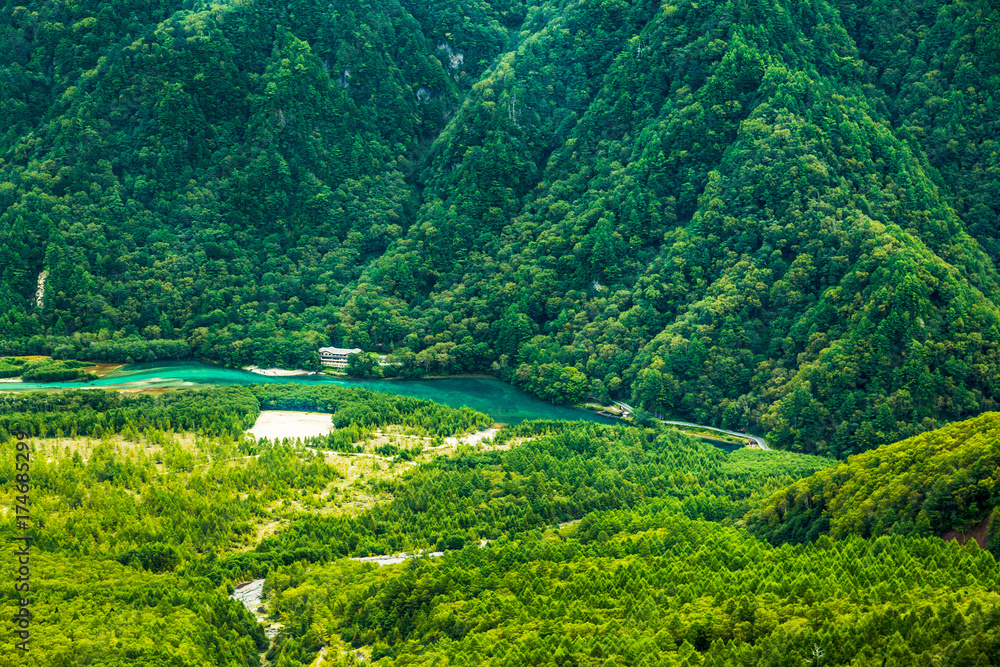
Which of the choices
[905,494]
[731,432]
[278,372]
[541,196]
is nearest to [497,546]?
[905,494]

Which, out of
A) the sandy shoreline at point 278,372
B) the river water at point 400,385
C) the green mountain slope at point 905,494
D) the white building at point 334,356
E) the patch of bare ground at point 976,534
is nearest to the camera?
A: the patch of bare ground at point 976,534

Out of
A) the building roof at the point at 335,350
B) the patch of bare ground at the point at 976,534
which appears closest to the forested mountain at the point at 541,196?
the building roof at the point at 335,350

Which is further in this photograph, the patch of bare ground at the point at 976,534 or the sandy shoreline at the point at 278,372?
the sandy shoreline at the point at 278,372

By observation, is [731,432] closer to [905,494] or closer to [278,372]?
[905,494]

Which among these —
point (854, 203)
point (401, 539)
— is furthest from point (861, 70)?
point (401, 539)

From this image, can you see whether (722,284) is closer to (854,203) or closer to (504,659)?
(854,203)

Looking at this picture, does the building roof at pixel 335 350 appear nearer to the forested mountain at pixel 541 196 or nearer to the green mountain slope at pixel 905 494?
the forested mountain at pixel 541 196
